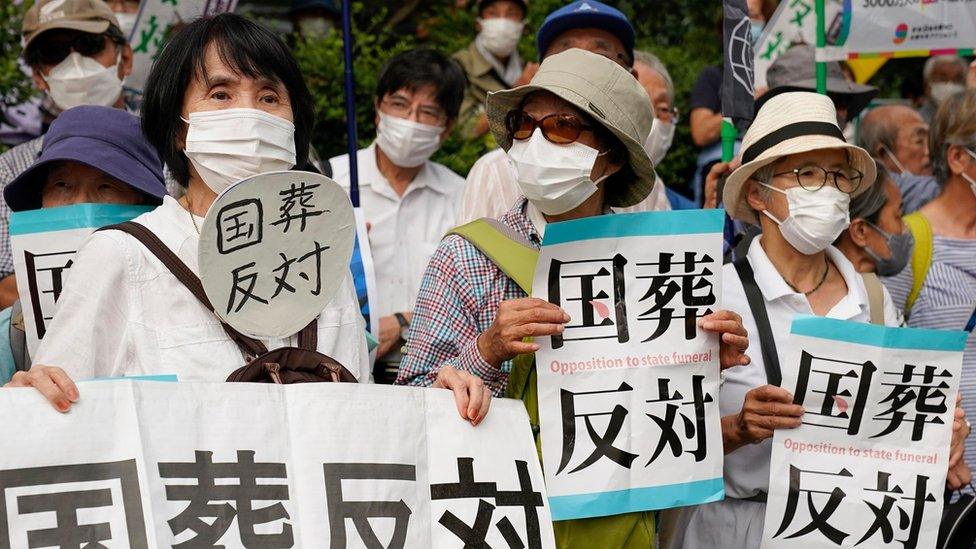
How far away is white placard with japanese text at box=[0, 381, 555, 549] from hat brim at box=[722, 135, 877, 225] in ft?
4.57

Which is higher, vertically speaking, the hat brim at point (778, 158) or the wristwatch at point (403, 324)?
the hat brim at point (778, 158)

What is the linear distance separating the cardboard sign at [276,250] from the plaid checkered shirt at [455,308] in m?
0.37

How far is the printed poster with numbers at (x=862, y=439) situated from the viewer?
384 cm

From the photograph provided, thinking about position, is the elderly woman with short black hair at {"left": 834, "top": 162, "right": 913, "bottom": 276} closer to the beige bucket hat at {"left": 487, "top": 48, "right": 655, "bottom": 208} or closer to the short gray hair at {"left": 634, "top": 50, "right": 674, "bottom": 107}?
the short gray hair at {"left": 634, "top": 50, "right": 674, "bottom": 107}

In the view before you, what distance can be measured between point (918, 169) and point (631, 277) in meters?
5.43

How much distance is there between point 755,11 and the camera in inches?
325

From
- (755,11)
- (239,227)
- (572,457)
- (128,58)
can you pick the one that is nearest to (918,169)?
(755,11)

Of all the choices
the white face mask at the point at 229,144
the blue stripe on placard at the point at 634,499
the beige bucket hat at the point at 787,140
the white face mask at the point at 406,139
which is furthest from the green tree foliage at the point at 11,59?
the blue stripe on placard at the point at 634,499

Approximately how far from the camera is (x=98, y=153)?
3.99 m

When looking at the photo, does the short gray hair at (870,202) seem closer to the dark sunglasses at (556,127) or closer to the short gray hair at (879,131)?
the dark sunglasses at (556,127)

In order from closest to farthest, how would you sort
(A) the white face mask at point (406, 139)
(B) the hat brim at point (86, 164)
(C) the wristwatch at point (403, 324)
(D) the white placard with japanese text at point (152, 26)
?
(B) the hat brim at point (86, 164) < (C) the wristwatch at point (403, 324) < (A) the white face mask at point (406, 139) < (D) the white placard with japanese text at point (152, 26)

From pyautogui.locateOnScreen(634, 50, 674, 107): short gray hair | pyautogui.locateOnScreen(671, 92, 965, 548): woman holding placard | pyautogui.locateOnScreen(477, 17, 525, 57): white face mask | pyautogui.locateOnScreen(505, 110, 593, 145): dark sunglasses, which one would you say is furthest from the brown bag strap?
pyautogui.locateOnScreen(477, 17, 525, 57): white face mask

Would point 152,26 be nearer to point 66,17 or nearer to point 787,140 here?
point 66,17

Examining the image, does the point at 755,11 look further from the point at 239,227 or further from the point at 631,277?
the point at 239,227
